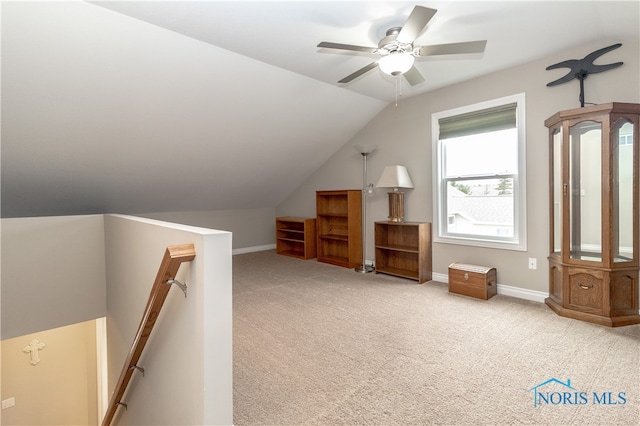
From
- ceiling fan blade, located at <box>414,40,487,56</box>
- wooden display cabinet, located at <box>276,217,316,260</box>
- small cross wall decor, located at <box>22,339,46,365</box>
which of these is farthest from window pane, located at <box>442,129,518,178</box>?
small cross wall decor, located at <box>22,339,46,365</box>

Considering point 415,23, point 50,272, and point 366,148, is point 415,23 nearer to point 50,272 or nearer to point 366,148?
point 366,148

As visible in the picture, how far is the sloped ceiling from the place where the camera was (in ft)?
8.02

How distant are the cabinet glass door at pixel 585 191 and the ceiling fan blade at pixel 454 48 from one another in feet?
5.15

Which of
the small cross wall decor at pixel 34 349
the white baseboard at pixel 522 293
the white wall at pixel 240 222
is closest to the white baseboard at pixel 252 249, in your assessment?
the white wall at pixel 240 222

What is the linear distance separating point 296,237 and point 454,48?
494 cm

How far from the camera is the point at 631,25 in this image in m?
2.60

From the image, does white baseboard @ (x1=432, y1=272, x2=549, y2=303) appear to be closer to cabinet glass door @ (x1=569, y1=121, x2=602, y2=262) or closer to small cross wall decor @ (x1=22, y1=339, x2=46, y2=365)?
cabinet glass door @ (x1=569, y1=121, x2=602, y2=262)

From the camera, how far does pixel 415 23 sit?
1.91 metres

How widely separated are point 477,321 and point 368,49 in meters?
2.59

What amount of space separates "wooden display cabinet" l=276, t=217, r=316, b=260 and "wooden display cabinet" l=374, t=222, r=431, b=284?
1.64 metres

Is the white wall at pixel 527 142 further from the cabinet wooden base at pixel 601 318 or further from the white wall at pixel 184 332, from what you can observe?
the white wall at pixel 184 332

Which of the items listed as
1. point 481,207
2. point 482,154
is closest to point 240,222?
point 481,207

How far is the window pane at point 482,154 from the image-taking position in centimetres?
369

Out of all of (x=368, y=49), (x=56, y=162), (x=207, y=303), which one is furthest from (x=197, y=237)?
(x=56, y=162)
